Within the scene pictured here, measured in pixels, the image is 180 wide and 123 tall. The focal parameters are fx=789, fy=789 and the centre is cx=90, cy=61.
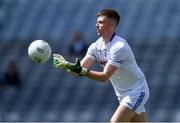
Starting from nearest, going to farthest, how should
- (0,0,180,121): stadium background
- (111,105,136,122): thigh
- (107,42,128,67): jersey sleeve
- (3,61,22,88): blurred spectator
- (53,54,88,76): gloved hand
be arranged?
1. (53,54,88,76): gloved hand
2. (107,42,128,67): jersey sleeve
3. (111,105,136,122): thigh
4. (0,0,180,121): stadium background
5. (3,61,22,88): blurred spectator

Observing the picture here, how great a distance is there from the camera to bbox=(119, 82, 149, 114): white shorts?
850 centimetres

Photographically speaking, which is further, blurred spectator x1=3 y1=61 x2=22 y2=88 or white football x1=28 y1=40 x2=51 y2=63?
blurred spectator x1=3 y1=61 x2=22 y2=88

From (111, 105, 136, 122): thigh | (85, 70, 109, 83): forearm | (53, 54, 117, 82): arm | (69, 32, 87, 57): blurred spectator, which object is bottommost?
(69, 32, 87, 57): blurred spectator

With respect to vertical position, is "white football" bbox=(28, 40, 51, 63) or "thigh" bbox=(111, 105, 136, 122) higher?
"white football" bbox=(28, 40, 51, 63)

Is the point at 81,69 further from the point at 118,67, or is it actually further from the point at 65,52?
the point at 65,52

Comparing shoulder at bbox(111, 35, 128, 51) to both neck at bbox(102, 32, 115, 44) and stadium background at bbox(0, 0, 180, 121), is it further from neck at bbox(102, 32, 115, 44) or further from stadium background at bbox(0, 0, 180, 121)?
stadium background at bbox(0, 0, 180, 121)

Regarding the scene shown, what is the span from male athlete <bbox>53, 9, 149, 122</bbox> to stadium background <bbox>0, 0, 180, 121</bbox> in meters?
7.02

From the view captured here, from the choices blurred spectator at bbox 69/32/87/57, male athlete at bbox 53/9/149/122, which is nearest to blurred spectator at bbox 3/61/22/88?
blurred spectator at bbox 69/32/87/57

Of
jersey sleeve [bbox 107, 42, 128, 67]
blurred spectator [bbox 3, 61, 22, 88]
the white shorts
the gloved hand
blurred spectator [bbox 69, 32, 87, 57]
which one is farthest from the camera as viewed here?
blurred spectator [bbox 69, 32, 87, 57]

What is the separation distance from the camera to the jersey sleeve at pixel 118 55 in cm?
830

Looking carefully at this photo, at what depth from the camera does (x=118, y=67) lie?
27.5ft

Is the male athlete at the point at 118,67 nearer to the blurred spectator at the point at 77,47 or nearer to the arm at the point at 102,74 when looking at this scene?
the arm at the point at 102,74

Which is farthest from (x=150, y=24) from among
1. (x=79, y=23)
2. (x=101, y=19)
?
(x=101, y=19)

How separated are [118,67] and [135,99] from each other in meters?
0.44
